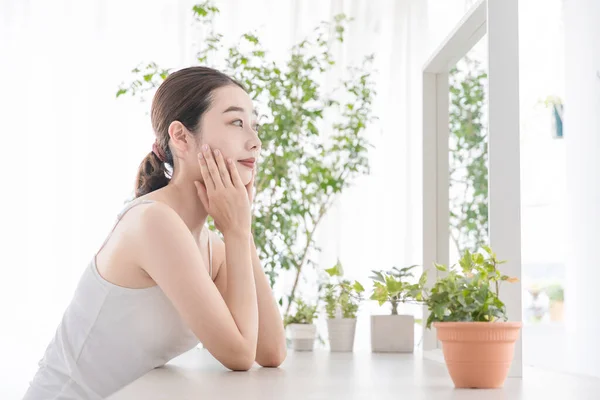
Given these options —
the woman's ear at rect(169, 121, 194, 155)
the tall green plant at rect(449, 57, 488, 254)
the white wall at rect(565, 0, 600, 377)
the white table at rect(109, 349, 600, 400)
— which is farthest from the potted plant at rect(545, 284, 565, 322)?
the woman's ear at rect(169, 121, 194, 155)

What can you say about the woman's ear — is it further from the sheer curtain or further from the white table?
the sheer curtain

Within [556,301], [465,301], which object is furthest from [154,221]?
[556,301]

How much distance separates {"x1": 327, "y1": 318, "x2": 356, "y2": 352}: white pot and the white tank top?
2.29ft

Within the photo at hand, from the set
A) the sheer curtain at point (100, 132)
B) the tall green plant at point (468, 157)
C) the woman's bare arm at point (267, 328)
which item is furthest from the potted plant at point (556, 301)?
the woman's bare arm at point (267, 328)

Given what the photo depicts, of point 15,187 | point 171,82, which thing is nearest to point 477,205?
point 171,82

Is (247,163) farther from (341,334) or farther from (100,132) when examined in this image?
(100,132)

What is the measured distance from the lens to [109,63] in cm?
387

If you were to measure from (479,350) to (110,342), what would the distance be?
79 cm

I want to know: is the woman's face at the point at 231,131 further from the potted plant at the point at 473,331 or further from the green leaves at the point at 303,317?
the green leaves at the point at 303,317

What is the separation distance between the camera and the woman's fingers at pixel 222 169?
1.52m

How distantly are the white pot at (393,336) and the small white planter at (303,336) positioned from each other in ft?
0.72

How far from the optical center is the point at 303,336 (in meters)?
2.15

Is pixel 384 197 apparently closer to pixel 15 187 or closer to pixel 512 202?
pixel 15 187

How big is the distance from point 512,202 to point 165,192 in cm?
74
